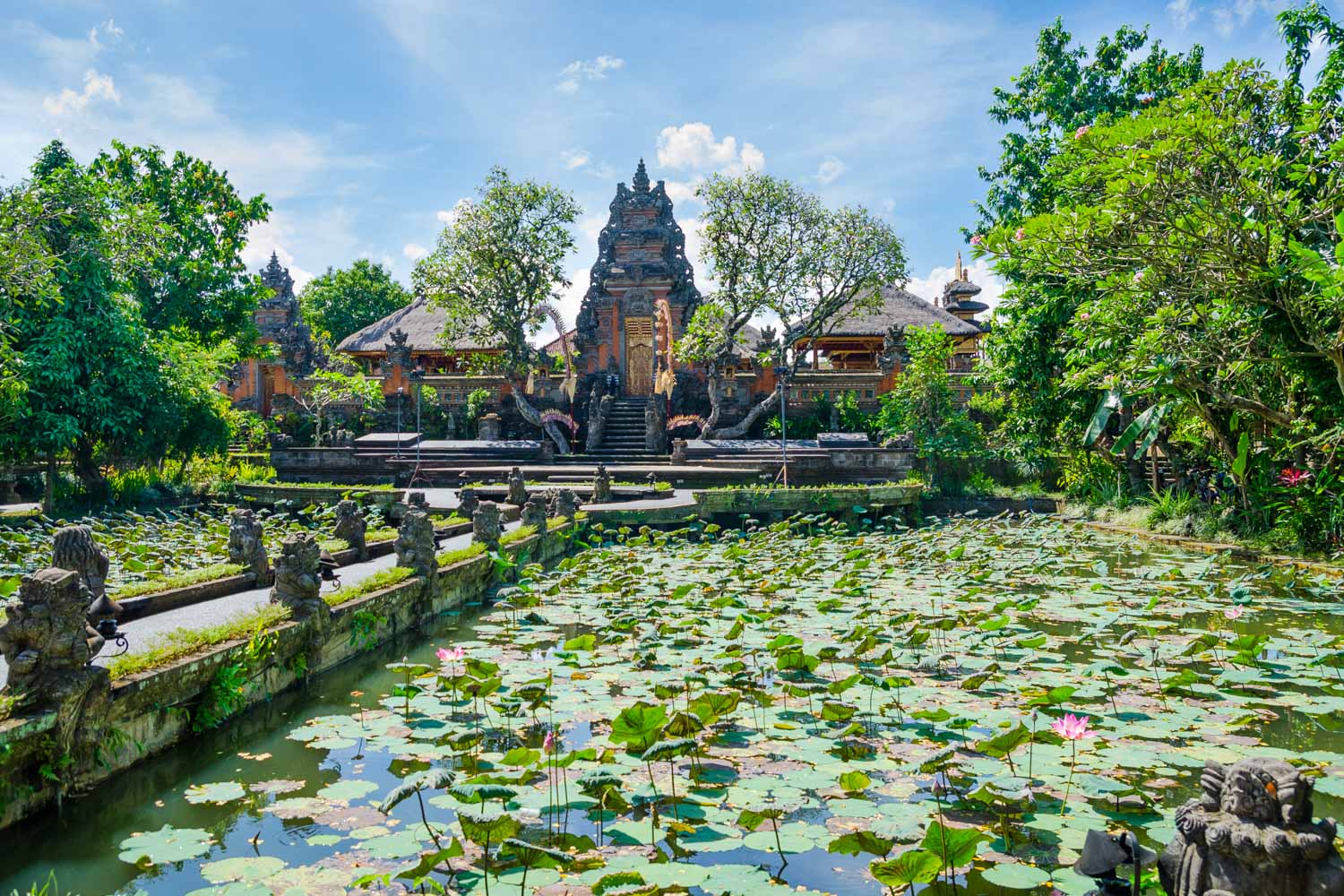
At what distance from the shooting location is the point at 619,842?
125 inches

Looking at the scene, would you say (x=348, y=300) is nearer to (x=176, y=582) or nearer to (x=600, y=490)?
(x=600, y=490)

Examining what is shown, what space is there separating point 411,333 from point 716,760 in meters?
28.8

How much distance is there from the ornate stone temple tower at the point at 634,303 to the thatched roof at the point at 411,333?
4.33 m

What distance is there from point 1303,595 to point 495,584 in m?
7.92

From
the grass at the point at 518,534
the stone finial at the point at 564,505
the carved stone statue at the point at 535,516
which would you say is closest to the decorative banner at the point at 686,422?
the stone finial at the point at 564,505

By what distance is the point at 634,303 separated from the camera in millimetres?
26859

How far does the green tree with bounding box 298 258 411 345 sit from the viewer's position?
40562mm

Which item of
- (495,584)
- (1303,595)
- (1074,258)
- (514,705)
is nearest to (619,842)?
(514,705)

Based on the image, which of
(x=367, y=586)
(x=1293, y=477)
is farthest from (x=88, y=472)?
(x=1293, y=477)

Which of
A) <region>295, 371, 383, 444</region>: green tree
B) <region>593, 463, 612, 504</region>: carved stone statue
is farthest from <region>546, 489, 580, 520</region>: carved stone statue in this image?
<region>295, 371, 383, 444</region>: green tree

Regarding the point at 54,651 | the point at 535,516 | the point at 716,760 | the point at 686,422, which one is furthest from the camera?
the point at 686,422

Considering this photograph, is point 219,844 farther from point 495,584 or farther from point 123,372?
point 123,372

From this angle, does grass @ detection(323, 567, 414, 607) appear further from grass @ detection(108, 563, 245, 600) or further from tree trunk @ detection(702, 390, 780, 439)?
tree trunk @ detection(702, 390, 780, 439)

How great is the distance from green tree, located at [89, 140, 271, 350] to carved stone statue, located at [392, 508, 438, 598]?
15.4 m
